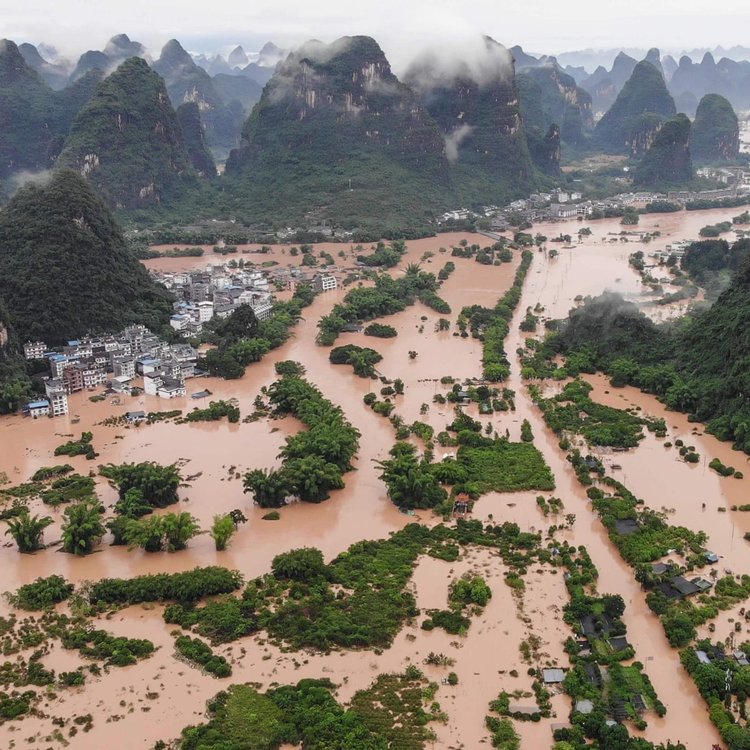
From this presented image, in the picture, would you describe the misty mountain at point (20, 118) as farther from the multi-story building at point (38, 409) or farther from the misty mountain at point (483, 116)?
the multi-story building at point (38, 409)

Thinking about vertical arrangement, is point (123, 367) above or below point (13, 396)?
above

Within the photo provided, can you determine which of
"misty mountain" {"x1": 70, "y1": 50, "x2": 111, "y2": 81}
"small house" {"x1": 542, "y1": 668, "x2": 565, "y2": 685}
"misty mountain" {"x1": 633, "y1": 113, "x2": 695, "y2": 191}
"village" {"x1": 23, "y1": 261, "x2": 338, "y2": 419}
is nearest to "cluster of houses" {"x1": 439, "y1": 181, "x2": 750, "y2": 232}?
"misty mountain" {"x1": 633, "y1": 113, "x2": 695, "y2": 191}

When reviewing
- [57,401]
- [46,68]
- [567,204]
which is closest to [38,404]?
[57,401]

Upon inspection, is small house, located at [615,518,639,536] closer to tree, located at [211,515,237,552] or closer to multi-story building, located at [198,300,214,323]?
tree, located at [211,515,237,552]

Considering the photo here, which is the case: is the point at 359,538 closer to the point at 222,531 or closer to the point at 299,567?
the point at 299,567

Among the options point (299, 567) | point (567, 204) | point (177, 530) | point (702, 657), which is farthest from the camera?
point (567, 204)
